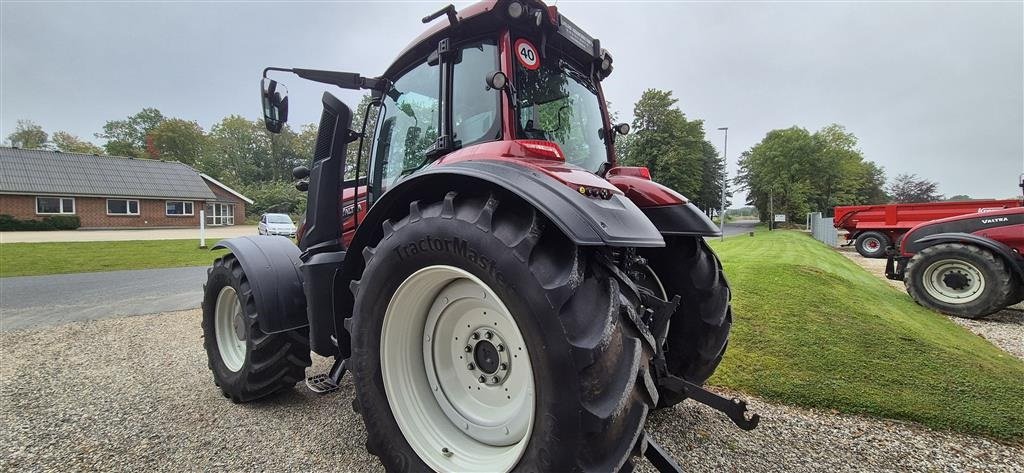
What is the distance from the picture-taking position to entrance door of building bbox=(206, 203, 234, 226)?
124 ft

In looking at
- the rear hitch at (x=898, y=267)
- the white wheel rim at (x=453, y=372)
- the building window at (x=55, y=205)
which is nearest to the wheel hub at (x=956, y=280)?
the rear hitch at (x=898, y=267)

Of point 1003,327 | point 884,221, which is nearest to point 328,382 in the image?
point 1003,327

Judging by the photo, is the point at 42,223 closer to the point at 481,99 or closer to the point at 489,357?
the point at 481,99

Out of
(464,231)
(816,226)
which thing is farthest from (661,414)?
(816,226)

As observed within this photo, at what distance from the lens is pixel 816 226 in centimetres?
2617

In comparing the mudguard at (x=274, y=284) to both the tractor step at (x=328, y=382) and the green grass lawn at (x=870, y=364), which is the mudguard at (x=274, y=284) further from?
the green grass lawn at (x=870, y=364)

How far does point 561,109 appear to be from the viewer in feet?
8.45

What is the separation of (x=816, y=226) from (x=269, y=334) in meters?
30.3

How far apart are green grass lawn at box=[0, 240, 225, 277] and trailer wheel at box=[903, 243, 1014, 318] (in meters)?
12.5

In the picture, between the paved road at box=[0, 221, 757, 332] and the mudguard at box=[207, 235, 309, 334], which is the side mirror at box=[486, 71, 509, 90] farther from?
the paved road at box=[0, 221, 757, 332]

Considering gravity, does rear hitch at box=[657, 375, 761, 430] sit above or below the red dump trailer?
below

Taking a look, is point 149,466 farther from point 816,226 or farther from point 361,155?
point 816,226

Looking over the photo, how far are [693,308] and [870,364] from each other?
6.68 ft

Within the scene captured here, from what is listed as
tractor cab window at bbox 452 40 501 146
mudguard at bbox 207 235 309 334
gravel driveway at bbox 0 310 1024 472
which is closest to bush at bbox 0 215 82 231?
gravel driveway at bbox 0 310 1024 472
